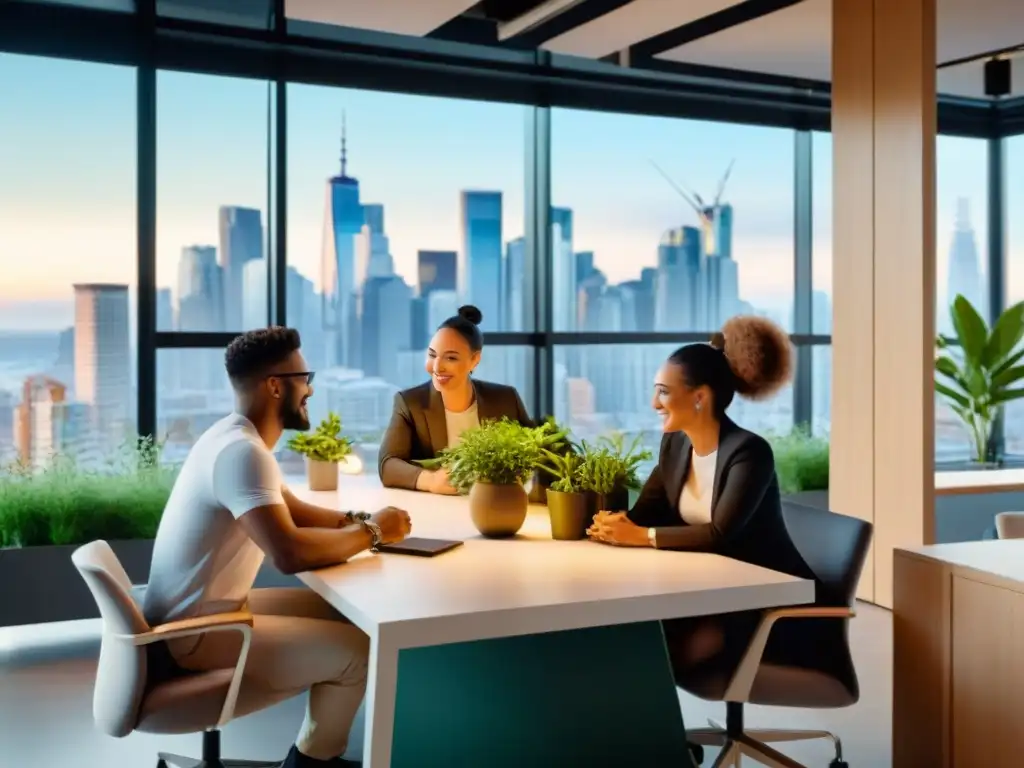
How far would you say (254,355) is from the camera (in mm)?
2816

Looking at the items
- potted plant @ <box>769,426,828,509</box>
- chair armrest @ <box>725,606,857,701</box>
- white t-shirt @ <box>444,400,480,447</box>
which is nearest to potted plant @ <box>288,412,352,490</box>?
white t-shirt @ <box>444,400,480,447</box>

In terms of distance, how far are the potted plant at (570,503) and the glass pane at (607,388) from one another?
12.2ft

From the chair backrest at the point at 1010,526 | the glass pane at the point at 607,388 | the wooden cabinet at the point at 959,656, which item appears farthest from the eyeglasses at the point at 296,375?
the glass pane at the point at 607,388

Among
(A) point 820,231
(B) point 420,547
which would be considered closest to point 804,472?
(A) point 820,231

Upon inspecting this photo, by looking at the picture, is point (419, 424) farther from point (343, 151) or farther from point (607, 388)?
point (607, 388)

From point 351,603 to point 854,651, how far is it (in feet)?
10.0

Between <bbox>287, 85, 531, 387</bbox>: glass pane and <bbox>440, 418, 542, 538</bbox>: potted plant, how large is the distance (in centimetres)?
327

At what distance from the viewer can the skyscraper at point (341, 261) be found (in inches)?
242

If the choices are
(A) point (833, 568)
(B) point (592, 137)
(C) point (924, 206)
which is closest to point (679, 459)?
(A) point (833, 568)

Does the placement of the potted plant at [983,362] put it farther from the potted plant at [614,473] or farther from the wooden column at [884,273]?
the potted plant at [614,473]

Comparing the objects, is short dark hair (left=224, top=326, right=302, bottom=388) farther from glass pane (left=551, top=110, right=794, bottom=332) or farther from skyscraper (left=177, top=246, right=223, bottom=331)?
glass pane (left=551, top=110, right=794, bottom=332)

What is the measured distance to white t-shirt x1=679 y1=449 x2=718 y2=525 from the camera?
3066 millimetres

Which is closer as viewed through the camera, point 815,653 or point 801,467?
point 815,653

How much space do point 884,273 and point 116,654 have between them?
400 centimetres
